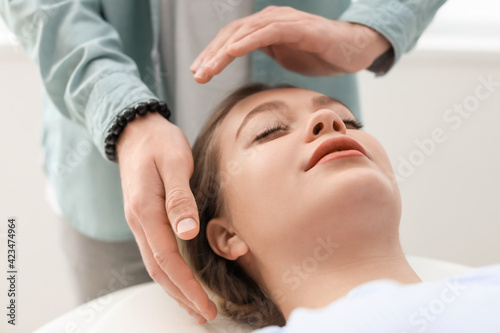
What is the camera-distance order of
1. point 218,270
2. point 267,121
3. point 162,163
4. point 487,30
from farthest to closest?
point 487,30, point 218,270, point 267,121, point 162,163

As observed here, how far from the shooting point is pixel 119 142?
0.95m

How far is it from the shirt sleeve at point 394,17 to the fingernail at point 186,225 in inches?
22.9

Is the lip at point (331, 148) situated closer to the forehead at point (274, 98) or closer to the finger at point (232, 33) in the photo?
the forehead at point (274, 98)

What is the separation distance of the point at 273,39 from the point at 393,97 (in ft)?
3.22

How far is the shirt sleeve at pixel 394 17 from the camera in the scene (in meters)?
1.11

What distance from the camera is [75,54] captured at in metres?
1.02

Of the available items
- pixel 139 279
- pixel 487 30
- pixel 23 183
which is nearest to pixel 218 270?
pixel 139 279

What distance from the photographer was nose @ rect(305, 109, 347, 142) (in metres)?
0.89

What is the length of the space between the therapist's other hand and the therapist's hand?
142 millimetres

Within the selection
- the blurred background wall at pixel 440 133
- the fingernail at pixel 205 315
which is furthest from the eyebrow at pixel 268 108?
the blurred background wall at pixel 440 133

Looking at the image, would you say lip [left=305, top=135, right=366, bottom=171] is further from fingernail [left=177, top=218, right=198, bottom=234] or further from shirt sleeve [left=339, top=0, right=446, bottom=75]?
shirt sleeve [left=339, top=0, right=446, bottom=75]

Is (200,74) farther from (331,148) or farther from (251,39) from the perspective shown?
(331,148)

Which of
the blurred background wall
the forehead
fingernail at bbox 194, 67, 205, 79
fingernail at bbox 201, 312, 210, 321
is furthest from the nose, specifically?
the blurred background wall

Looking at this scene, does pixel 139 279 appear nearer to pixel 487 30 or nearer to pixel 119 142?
pixel 119 142
